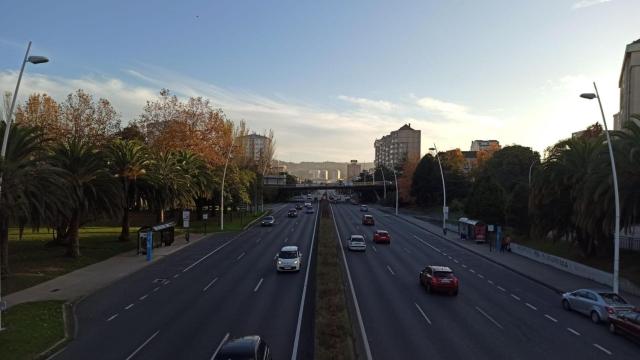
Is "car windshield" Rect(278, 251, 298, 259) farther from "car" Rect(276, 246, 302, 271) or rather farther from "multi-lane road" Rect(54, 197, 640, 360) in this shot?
"multi-lane road" Rect(54, 197, 640, 360)

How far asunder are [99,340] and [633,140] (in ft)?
98.9

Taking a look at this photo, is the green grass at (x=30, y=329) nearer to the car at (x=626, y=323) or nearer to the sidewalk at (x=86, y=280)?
the sidewalk at (x=86, y=280)

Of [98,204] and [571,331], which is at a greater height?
[98,204]

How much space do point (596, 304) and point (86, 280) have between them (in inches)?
1037

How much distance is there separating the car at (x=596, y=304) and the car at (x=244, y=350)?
1468 centimetres

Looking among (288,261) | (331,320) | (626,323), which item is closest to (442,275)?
(626,323)

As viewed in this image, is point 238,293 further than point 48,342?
Yes

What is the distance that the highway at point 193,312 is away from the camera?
1586 centimetres

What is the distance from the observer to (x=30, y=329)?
18250 mm

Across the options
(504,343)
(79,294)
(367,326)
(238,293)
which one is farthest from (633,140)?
(79,294)

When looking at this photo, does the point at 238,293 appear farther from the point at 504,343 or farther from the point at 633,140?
the point at 633,140

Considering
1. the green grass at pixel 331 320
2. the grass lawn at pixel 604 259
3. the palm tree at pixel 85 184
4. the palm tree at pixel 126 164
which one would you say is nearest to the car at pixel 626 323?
the green grass at pixel 331 320

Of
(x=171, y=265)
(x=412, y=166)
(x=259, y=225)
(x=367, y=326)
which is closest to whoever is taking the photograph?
(x=367, y=326)

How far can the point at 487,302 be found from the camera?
2330 centimetres
